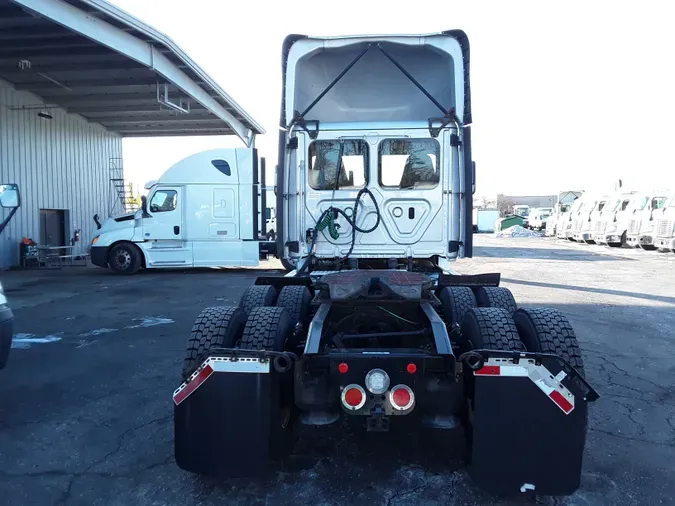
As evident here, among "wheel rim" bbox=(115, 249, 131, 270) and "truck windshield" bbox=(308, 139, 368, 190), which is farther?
"wheel rim" bbox=(115, 249, 131, 270)

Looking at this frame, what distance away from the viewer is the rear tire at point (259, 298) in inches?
184

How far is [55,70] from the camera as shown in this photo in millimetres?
15625

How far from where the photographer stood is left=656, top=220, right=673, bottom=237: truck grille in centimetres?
2188

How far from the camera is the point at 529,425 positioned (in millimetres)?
2887

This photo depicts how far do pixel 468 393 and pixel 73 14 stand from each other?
478 inches

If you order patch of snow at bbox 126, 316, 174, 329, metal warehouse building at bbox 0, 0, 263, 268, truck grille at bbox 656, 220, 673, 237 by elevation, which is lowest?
patch of snow at bbox 126, 316, 174, 329

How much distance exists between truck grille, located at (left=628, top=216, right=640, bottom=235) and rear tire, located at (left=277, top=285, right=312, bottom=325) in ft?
80.3

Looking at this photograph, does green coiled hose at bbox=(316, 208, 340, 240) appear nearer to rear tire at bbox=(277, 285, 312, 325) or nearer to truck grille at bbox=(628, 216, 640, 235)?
rear tire at bbox=(277, 285, 312, 325)

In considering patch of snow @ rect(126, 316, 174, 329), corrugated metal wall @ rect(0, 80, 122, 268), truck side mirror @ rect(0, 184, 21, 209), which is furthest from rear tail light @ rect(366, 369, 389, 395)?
corrugated metal wall @ rect(0, 80, 122, 268)

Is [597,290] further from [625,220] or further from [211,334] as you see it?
[625,220]

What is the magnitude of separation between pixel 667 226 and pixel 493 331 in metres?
22.7

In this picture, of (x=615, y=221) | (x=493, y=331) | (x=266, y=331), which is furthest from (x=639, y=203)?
(x=266, y=331)

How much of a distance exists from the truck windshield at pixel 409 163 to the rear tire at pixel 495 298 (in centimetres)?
157

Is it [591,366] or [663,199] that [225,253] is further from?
[663,199]
